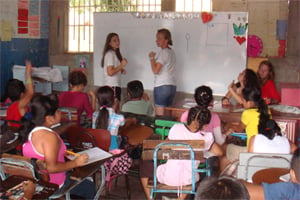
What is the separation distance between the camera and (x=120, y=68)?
211 inches

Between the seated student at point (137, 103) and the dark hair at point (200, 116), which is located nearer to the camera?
the dark hair at point (200, 116)

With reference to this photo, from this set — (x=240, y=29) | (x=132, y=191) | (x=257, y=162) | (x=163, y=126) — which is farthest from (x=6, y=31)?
(x=257, y=162)

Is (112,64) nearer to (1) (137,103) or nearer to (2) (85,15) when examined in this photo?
(1) (137,103)

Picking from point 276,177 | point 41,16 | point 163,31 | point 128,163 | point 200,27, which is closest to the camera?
Answer: point 276,177

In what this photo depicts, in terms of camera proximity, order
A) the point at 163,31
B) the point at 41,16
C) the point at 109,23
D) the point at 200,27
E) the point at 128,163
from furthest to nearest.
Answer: the point at 41,16 < the point at 109,23 < the point at 200,27 < the point at 163,31 < the point at 128,163

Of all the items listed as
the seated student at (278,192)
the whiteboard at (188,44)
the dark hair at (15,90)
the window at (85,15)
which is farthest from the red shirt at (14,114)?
the window at (85,15)

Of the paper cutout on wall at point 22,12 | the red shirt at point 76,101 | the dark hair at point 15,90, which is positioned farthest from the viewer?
the paper cutout on wall at point 22,12

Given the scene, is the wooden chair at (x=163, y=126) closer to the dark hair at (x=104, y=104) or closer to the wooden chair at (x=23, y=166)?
the dark hair at (x=104, y=104)

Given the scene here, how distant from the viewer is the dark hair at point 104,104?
3484 millimetres

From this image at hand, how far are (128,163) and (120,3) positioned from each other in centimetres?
398

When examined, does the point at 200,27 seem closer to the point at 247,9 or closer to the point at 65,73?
the point at 247,9

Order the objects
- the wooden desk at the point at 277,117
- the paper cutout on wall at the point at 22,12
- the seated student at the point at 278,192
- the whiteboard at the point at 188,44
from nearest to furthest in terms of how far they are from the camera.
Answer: the seated student at the point at 278,192, the wooden desk at the point at 277,117, the whiteboard at the point at 188,44, the paper cutout on wall at the point at 22,12

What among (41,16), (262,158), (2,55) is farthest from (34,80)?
(262,158)

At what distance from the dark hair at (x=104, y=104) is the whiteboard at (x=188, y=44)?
2806 millimetres
